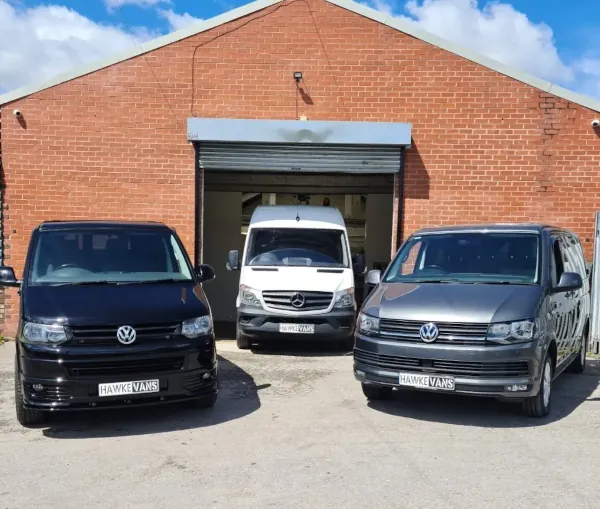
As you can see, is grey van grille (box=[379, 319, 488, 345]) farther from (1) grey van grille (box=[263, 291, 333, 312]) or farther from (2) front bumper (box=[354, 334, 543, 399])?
(1) grey van grille (box=[263, 291, 333, 312])

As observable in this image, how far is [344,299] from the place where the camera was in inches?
357

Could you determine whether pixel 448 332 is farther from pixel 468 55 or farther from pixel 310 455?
pixel 468 55

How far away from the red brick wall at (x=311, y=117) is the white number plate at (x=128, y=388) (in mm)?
5402

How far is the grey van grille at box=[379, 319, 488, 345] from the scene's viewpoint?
5480 mm

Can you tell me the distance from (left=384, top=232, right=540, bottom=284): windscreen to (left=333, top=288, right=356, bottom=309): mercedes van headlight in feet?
6.72

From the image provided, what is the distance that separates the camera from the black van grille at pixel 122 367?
5.17 m

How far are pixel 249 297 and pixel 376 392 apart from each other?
126 inches

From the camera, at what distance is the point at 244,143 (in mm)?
10562

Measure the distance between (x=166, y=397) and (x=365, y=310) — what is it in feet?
7.00

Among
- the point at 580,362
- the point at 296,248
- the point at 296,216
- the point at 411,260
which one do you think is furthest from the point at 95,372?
the point at 580,362

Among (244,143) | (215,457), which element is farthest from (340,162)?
(215,457)

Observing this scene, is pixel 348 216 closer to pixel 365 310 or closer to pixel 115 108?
pixel 115 108

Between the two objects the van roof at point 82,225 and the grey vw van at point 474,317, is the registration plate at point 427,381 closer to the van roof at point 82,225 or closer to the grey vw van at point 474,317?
the grey vw van at point 474,317

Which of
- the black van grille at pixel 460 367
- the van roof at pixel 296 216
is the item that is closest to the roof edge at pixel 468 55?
the van roof at pixel 296 216
